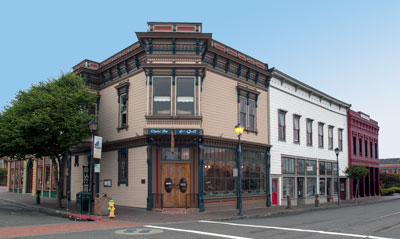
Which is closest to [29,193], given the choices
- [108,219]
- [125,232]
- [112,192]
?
[112,192]

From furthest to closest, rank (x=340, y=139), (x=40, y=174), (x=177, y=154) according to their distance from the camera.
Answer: (x=340, y=139) → (x=40, y=174) → (x=177, y=154)

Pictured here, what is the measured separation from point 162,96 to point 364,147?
3292cm

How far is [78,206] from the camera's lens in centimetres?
1998

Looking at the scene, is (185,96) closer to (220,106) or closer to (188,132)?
(188,132)

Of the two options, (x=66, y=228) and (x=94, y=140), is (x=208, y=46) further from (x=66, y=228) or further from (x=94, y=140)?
(x=66, y=228)

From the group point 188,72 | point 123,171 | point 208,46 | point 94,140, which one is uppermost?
point 208,46

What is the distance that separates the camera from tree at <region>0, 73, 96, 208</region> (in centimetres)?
2139

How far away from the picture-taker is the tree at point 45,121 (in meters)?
21.4

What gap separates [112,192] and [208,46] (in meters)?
11.3

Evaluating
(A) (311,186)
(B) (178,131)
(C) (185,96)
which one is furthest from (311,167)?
(B) (178,131)

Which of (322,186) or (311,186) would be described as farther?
(322,186)

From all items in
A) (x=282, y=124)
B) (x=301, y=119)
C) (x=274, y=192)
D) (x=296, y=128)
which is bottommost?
(x=274, y=192)

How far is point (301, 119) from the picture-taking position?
32969 mm

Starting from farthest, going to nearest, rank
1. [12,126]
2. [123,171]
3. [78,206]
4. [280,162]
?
[280,162], [123,171], [12,126], [78,206]
